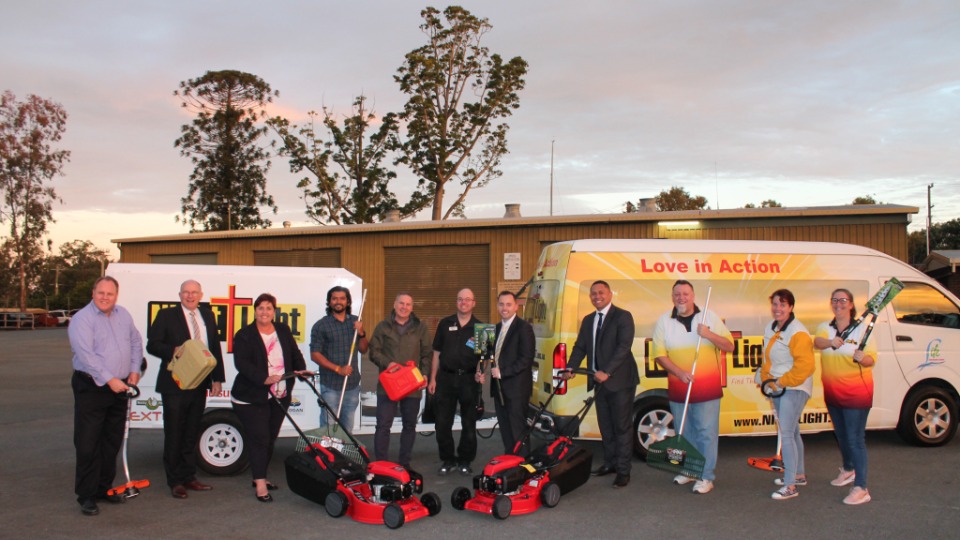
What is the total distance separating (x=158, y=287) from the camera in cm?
702

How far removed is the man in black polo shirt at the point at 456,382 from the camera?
274 inches

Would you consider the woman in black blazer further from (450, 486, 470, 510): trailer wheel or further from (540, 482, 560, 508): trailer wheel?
(540, 482, 560, 508): trailer wheel

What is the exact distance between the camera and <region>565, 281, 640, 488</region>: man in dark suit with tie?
652 cm

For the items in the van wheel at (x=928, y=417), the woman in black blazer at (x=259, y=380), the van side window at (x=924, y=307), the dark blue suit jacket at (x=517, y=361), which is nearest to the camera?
the woman in black blazer at (x=259, y=380)

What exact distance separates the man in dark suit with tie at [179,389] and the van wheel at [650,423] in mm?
4086

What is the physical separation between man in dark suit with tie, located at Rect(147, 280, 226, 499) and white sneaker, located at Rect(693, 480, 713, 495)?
4176 mm

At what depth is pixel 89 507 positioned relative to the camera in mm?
5570

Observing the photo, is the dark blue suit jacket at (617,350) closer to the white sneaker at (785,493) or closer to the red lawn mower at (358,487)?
the white sneaker at (785,493)

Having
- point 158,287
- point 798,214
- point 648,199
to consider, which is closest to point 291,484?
point 158,287

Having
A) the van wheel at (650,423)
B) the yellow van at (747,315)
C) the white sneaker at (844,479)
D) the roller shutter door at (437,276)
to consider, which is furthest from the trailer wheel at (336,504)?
the roller shutter door at (437,276)

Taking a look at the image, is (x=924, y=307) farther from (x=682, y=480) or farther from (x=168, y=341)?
(x=168, y=341)

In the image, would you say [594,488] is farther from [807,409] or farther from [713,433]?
[807,409]

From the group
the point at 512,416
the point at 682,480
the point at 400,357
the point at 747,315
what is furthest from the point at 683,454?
the point at 400,357

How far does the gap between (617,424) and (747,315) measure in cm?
214
